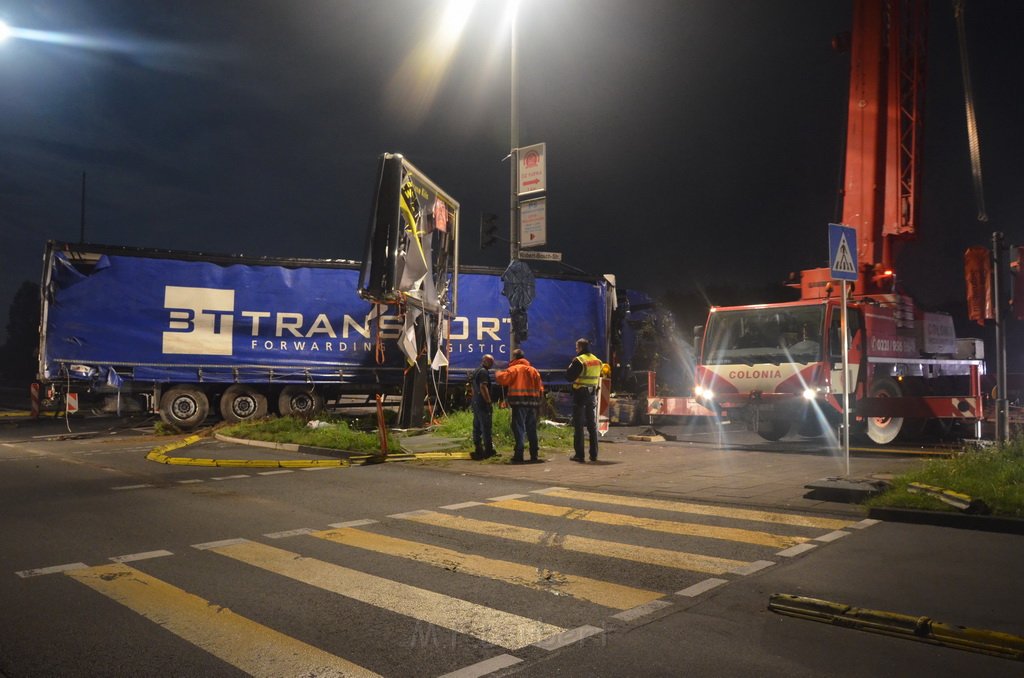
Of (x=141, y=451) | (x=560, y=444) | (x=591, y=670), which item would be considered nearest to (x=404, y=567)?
(x=591, y=670)

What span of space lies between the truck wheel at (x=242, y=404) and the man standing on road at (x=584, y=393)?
9838 mm

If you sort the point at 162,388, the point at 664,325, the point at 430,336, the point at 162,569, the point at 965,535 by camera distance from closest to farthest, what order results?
the point at 162,569 < the point at 965,535 < the point at 430,336 < the point at 162,388 < the point at 664,325

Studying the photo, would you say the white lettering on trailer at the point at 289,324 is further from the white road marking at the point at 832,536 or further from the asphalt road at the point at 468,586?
the white road marking at the point at 832,536

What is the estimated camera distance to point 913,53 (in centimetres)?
1423

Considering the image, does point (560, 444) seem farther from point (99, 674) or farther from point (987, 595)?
point (99, 674)

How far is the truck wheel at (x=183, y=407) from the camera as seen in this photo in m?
17.6

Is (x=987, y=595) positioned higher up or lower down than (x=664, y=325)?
lower down

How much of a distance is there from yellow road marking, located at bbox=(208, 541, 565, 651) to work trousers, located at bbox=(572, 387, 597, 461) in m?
6.39

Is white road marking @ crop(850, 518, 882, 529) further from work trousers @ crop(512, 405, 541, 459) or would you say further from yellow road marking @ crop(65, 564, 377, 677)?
work trousers @ crop(512, 405, 541, 459)

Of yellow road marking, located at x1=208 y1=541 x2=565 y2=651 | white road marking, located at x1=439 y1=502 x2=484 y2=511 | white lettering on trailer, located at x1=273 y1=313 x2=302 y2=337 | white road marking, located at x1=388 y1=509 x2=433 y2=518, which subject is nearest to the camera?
yellow road marking, located at x1=208 y1=541 x2=565 y2=651

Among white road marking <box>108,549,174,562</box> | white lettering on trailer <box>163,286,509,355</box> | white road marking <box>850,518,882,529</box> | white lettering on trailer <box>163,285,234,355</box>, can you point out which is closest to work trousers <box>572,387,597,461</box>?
white road marking <box>850,518,882,529</box>

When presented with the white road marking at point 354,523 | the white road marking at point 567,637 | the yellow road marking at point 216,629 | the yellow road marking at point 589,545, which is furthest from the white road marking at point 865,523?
the yellow road marking at point 216,629

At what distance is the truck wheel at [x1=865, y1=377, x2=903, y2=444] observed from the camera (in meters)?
13.1

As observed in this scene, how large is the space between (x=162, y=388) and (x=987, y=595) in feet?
57.2
